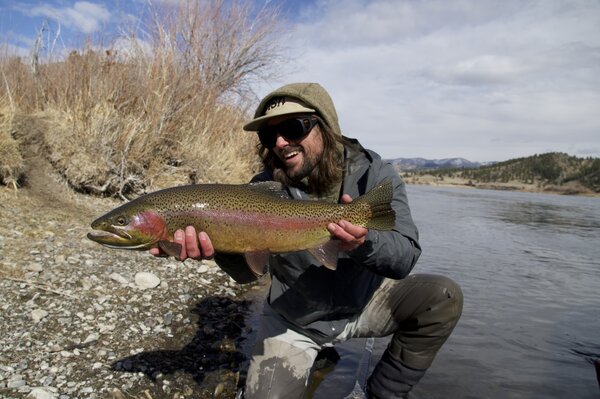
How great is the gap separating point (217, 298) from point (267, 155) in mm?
2490

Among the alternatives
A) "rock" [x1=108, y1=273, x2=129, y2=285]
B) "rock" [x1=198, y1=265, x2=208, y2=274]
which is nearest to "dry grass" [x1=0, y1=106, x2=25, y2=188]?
"rock" [x1=108, y1=273, x2=129, y2=285]

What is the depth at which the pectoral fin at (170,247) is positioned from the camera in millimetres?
2875

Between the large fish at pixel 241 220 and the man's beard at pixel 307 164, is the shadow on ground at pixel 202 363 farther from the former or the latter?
the man's beard at pixel 307 164

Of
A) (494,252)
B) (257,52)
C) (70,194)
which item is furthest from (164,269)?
(257,52)

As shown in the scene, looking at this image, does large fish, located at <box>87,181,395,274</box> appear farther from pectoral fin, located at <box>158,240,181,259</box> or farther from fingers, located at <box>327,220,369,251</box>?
fingers, located at <box>327,220,369,251</box>

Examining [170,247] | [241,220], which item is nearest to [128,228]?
[170,247]

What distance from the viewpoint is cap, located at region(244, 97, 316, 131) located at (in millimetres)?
3307

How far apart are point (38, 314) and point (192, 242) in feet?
6.73

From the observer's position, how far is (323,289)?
11.1 ft

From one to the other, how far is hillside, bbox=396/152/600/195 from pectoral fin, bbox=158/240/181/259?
79.1 metres

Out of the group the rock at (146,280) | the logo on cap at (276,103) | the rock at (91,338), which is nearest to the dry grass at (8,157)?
the rock at (146,280)

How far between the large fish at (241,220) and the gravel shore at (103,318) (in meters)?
1.23

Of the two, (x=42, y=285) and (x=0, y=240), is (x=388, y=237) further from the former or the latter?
(x=0, y=240)

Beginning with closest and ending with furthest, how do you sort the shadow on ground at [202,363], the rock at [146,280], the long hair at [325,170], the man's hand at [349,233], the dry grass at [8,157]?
the man's hand at [349,233] < the long hair at [325,170] < the shadow on ground at [202,363] < the rock at [146,280] < the dry grass at [8,157]
